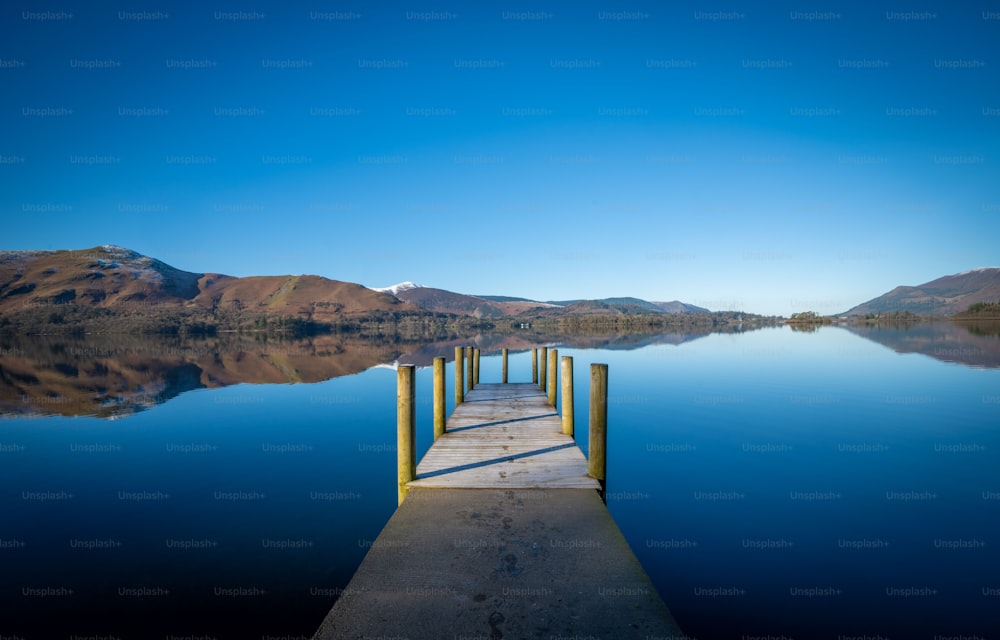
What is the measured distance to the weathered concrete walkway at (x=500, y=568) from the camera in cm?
368

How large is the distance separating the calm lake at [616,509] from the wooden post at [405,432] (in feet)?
5.07

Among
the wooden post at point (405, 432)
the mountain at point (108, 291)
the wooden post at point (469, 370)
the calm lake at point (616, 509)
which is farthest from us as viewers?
the mountain at point (108, 291)

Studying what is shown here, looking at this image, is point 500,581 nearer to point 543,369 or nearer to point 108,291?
point 543,369

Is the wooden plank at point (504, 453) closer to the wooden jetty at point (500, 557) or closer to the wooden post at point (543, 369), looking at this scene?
the wooden jetty at point (500, 557)

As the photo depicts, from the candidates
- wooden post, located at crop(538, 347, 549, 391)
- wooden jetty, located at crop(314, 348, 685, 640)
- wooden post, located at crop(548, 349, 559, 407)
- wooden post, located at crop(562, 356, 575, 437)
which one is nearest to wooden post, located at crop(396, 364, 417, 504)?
wooden jetty, located at crop(314, 348, 685, 640)

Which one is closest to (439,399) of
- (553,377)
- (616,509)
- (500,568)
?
(616,509)

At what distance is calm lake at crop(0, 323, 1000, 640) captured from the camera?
594cm

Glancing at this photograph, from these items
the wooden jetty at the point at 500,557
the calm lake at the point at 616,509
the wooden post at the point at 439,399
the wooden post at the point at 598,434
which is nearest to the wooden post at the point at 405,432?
the wooden jetty at the point at 500,557

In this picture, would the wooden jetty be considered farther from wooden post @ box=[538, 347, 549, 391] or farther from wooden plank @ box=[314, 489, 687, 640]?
wooden post @ box=[538, 347, 549, 391]

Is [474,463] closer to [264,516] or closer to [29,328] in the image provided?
[264,516]

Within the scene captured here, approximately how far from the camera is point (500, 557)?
482cm

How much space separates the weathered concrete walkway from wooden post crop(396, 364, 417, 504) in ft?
0.79

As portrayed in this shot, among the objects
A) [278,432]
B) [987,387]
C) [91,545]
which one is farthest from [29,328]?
[987,387]

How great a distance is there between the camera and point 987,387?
21281 millimetres
